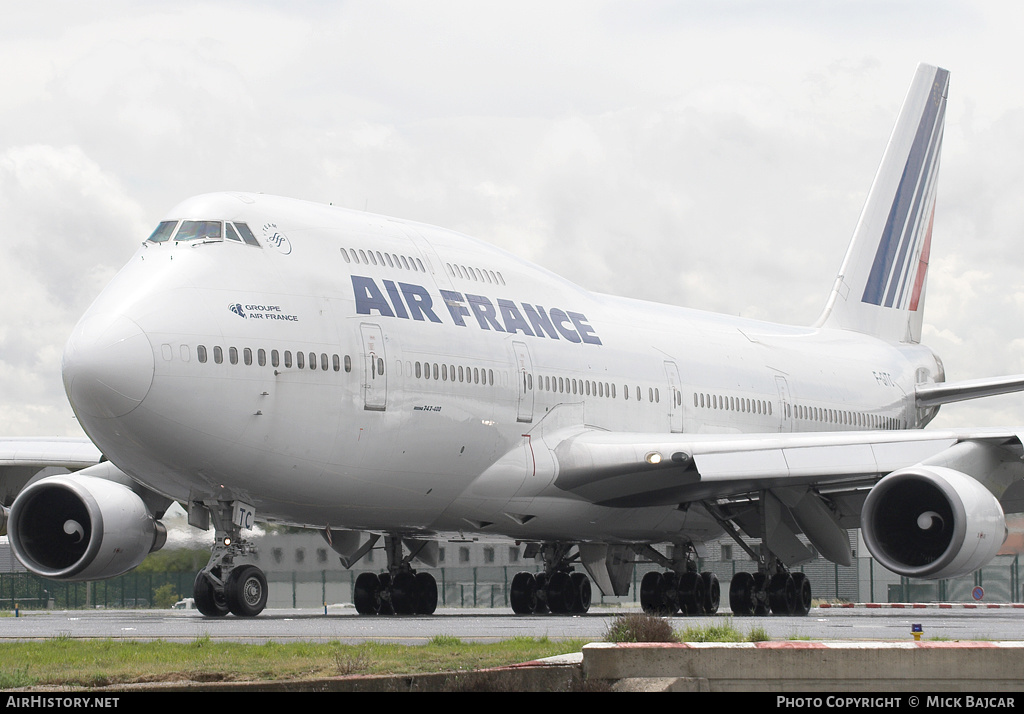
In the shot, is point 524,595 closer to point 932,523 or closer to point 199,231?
point 932,523

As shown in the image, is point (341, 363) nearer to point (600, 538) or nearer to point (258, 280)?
point (258, 280)

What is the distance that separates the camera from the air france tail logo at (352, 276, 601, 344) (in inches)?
665

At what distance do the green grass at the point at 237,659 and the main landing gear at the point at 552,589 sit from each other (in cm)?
A: 1114

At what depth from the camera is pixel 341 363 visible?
16.1 m

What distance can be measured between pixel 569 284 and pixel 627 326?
1111 mm

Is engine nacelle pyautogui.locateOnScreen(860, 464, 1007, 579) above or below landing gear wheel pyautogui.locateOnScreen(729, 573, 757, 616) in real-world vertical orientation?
above

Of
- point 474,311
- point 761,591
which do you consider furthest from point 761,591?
point 474,311

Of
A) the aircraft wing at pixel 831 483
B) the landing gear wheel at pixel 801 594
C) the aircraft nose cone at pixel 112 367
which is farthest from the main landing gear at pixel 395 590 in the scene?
the aircraft nose cone at pixel 112 367

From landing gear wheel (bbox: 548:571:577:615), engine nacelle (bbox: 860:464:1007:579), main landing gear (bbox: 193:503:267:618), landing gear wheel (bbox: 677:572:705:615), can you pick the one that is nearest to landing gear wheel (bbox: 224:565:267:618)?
main landing gear (bbox: 193:503:267:618)

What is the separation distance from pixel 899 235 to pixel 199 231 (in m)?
19.6

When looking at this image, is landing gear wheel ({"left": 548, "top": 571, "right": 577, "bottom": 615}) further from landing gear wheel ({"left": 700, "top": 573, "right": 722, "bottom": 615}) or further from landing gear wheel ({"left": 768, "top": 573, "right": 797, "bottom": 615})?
landing gear wheel ({"left": 768, "top": 573, "right": 797, "bottom": 615})

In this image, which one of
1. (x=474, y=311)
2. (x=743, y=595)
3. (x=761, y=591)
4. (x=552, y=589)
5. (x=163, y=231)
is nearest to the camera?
(x=163, y=231)

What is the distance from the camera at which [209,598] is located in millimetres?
15367
